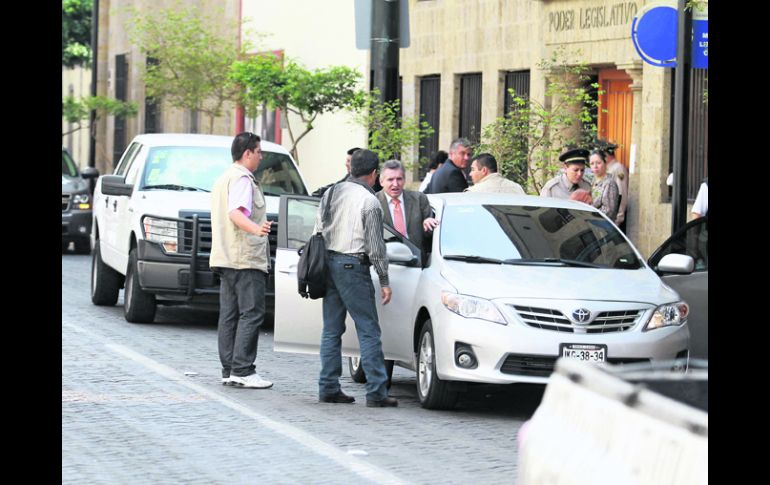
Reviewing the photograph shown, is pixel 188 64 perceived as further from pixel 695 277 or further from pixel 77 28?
pixel 77 28

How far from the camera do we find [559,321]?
10.4m

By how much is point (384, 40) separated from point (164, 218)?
332cm

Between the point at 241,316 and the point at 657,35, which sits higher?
the point at 657,35

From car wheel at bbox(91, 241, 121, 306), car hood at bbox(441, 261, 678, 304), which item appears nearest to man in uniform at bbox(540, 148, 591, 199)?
car hood at bbox(441, 261, 678, 304)

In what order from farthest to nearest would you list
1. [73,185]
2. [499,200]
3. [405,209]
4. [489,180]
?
[73,185] → [489,180] → [405,209] → [499,200]

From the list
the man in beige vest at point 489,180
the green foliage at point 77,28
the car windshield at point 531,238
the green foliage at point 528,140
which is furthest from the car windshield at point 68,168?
the green foliage at point 77,28

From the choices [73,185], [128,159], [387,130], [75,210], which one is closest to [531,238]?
[128,159]

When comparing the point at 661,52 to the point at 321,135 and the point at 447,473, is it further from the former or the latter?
the point at 321,135

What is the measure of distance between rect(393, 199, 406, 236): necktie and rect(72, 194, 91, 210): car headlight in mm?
15745

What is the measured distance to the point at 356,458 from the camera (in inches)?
348

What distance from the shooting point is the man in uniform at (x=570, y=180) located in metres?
15.8

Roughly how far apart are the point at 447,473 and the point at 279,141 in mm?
27434

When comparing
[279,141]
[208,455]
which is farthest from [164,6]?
[208,455]

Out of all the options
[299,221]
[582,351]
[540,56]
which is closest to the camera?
[582,351]
